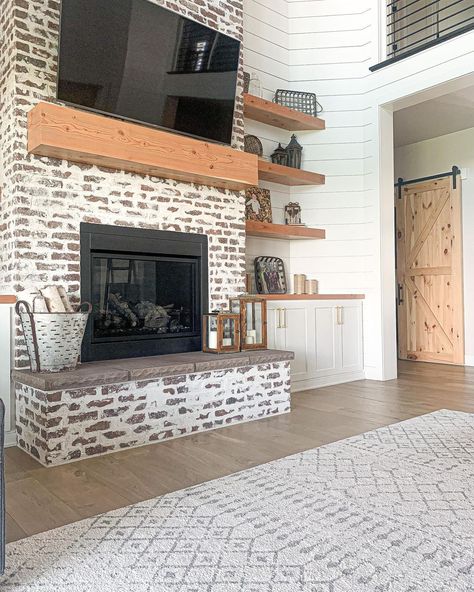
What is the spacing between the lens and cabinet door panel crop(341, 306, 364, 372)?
500cm

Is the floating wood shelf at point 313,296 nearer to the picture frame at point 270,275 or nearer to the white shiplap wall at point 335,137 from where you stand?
the white shiplap wall at point 335,137

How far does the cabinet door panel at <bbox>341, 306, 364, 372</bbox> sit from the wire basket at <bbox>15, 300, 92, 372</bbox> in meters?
2.80

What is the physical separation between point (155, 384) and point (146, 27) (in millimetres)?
2350

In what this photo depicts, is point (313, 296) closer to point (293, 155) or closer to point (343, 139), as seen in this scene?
point (293, 155)

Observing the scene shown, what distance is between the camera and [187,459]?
268 cm

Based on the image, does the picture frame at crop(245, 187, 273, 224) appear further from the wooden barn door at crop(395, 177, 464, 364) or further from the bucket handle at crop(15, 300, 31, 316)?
the wooden barn door at crop(395, 177, 464, 364)

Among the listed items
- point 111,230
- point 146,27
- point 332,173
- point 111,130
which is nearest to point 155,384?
point 111,230

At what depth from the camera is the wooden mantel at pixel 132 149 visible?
302 centimetres

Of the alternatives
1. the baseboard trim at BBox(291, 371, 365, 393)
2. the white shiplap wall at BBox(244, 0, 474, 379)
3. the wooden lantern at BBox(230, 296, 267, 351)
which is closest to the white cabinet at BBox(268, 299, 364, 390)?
the baseboard trim at BBox(291, 371, 365, 393)

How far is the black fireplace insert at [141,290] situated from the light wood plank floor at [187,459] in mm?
838

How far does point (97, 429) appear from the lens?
9.16 feet

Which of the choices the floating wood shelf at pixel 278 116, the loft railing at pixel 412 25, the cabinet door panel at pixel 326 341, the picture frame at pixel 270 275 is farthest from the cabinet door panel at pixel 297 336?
the loft railing at pixel 412 25

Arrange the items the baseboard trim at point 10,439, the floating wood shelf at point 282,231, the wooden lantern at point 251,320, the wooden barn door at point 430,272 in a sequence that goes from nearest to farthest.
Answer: the baseboard trim at point 10,439, the wooden lantern at point 251,320, the floating wood shelf at point 282,231, the wooden barn door at point 430,272

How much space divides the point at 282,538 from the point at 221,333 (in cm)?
196
